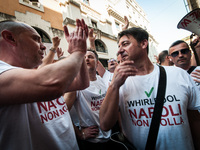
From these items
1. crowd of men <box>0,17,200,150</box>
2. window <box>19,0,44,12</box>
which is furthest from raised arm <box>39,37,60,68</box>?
window <box>19,0,44,12</box>

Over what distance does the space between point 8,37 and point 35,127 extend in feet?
3.21

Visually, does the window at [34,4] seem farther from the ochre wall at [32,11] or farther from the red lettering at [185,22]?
the red lettering at [185,22]

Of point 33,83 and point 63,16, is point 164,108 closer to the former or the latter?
point 33,83

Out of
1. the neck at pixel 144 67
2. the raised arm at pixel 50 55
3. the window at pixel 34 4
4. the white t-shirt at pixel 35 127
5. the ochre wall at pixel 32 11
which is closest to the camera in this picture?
the white t-shirt at pixel 35 127

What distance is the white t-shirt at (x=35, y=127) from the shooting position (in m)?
0.84

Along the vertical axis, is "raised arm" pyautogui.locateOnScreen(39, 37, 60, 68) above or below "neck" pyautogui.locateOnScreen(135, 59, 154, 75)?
above

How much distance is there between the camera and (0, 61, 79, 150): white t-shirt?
0.84 meters

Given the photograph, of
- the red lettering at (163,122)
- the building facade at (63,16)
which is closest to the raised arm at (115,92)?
the red lettering at (163,122)

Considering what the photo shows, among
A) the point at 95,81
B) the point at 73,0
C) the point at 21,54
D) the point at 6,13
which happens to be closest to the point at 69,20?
the point at 73,0

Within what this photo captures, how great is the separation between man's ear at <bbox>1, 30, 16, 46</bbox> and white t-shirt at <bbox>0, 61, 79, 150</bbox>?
1.02ft

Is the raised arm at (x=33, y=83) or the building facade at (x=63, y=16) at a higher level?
the building facade at (x=63, y=16)

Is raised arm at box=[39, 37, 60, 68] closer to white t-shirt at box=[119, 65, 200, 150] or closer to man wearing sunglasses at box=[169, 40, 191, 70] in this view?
white t-shirt at box=[119, 65, 200, 150]

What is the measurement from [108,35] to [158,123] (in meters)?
13.2

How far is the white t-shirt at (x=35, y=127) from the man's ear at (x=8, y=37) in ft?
1.02
